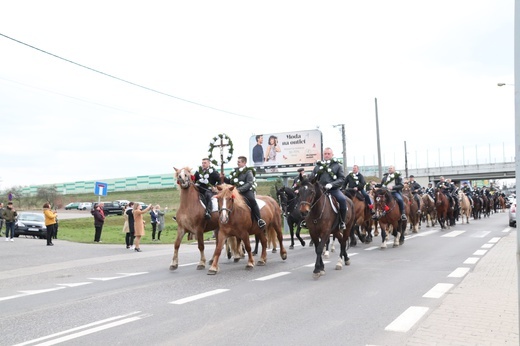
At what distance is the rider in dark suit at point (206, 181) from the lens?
12766 mm

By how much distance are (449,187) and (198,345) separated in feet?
79.3

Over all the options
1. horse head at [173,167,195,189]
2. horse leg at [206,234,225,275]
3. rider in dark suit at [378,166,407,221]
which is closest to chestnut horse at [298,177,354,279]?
horse leg at [206,234,225,275]

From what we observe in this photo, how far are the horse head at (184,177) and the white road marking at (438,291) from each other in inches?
241

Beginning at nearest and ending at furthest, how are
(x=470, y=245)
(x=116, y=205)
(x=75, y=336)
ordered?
(x=75, y=336) → (x=470, y=245) → (x=116, y=205)

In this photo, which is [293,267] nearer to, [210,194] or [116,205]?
[210,194]

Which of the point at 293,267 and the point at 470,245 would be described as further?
the point at 470,245

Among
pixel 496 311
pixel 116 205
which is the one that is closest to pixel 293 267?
pixel 496 311

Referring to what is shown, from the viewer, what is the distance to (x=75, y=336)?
6.11 meters

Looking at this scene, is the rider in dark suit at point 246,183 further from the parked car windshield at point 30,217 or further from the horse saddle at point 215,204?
the parked car windshield at point 30,217

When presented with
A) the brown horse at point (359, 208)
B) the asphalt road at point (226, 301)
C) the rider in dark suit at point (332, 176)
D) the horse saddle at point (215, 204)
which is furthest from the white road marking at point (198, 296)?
the brown horse at point (359, 208)

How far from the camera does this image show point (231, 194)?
454 inches

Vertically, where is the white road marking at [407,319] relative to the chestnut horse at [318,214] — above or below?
below

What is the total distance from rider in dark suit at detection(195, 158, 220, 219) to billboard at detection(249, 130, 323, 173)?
22.1 m

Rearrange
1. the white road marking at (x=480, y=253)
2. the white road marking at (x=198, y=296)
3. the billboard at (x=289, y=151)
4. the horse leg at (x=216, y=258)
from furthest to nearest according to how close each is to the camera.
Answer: the billboard at (x=289, y=151) → the white road marking at (x=480, y=253) → the horse leg at (x=216, y=258) → the white road marking at (x=198, y=296)
